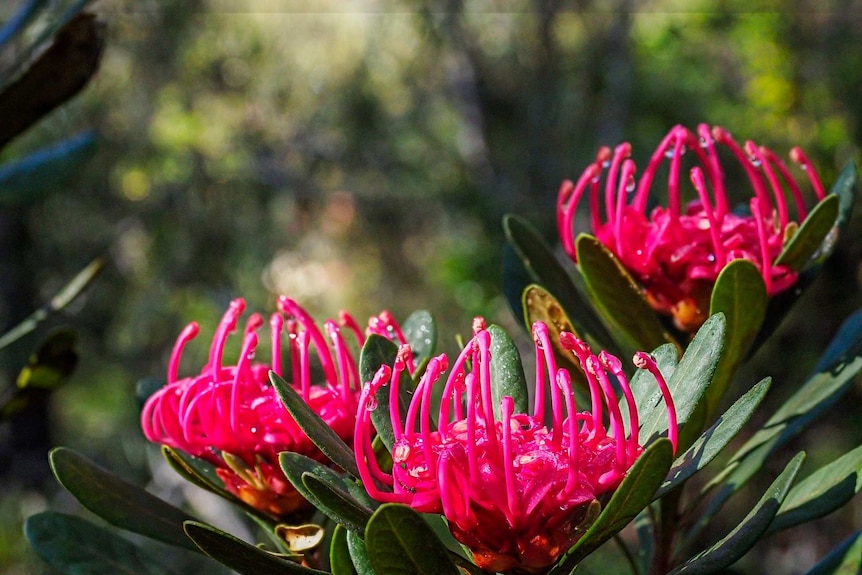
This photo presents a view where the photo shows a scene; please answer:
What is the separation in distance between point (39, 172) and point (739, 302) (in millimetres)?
801

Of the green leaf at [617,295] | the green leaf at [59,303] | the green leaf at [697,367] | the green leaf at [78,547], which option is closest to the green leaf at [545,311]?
the green leaf at [617,295]

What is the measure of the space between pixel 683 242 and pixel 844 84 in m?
2.83

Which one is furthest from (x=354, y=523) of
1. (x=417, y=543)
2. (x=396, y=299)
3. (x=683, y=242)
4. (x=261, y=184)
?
(x=396, y=299)

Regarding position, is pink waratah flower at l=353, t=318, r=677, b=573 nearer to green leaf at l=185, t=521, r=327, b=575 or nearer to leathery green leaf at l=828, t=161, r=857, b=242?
green leaf at l=185, t=521, r=327, b=575

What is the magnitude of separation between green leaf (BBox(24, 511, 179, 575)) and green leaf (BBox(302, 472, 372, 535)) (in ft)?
0.95

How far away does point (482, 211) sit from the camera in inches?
147

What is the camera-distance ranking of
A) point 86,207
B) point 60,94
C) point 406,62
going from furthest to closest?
point 406,62 → point 86,207 → point 60,94

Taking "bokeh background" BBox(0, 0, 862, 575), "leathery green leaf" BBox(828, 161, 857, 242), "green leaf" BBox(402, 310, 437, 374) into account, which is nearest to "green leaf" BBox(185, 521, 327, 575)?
"green leaf" BBox(402, 310, 437, 374)

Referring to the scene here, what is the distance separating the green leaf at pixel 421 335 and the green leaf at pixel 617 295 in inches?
5.9

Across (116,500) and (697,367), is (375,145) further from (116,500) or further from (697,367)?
(697,367)

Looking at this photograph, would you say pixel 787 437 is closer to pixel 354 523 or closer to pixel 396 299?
pixel 354 523

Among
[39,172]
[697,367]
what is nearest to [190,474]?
[697,367]

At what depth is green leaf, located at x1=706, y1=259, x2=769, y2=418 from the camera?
0.71 m

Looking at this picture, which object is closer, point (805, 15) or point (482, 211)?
point (482, 211)
